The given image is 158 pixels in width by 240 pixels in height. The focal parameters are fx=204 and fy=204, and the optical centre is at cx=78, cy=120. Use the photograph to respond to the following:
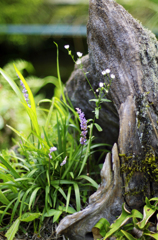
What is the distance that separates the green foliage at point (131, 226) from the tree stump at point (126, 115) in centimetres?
8

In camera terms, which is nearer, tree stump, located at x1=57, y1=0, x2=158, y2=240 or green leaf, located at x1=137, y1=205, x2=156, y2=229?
green leaf, located at x1=137, y1=205, x2=156, y2=229

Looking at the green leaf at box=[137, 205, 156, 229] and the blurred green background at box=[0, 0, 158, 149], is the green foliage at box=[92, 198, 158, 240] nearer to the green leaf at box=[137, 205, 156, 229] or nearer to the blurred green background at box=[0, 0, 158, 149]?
the green leaf at box=[137, 205, 156, 229]

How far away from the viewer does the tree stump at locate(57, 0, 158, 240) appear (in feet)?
3.31

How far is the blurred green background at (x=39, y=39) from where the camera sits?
8.44 feet

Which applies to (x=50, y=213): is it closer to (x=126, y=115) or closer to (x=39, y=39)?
(x=126, y=115)

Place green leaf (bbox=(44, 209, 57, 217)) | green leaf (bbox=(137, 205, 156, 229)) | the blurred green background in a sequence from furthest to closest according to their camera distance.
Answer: the blurred green background → green leaf (bbox=(44, 209, 57, 217)) → green leaf (bbox=(137, 205, 156, 229))

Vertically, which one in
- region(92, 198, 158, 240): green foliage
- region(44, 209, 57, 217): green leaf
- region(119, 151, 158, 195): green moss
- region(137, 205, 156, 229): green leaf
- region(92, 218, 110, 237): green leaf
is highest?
region(119, 151, 158, 195): green moss

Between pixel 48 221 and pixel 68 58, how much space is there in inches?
125

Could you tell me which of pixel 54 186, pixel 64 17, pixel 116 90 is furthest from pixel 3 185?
pixel 64 17

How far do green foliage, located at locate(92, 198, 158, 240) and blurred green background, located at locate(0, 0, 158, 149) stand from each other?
159 centimetres

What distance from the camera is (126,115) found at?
1.04m

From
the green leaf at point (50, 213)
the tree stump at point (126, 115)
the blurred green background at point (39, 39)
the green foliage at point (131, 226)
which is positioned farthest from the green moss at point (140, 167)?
the blurred green background at point (39, 39)

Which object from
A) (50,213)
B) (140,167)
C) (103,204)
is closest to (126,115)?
(140,167)

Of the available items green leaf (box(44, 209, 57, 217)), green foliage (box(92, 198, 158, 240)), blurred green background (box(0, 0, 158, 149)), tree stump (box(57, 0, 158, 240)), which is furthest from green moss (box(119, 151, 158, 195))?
blurred green background (box(0, 0, 158, 149))
